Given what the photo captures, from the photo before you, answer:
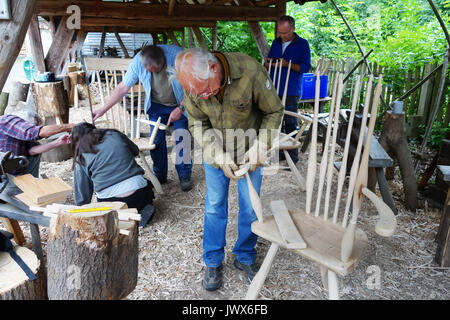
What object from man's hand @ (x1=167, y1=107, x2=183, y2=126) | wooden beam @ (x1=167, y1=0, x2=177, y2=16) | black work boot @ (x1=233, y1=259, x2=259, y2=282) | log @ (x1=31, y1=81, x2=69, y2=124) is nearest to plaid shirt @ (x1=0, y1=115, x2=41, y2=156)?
man's hand @ (x1=167, y1=107, x2=183, y2=126)

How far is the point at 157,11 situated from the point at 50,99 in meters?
1.97

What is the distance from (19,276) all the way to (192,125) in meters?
1.34

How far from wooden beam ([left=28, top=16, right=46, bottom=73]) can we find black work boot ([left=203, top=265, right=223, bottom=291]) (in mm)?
3500

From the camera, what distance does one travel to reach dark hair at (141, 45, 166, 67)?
3.28m

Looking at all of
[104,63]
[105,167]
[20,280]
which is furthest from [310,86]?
[20,280]

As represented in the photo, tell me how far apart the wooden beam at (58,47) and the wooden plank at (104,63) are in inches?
34.7

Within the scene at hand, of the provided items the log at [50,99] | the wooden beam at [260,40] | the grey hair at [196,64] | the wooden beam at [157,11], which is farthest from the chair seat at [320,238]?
the wooden beam at [157,11]

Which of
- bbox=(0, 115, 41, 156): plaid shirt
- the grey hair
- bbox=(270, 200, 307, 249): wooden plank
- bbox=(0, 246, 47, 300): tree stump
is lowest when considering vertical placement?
bbox=(0, 246, 47, 300): tree stump

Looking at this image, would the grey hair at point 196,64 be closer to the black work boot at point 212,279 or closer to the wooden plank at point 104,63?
the black work boot at point 212,279

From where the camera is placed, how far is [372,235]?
3.02 m

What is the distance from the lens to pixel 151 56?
3281mm

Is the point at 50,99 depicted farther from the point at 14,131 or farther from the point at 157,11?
the point at 157,11

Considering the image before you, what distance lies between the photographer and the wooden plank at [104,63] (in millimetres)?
3699

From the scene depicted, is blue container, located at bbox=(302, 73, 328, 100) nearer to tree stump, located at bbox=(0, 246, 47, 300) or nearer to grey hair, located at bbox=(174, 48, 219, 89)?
grey hair, located at bbox=(174, 48, 219, 89)
